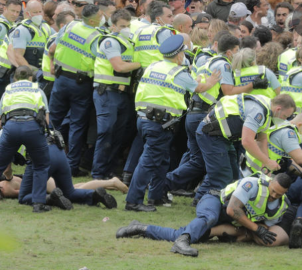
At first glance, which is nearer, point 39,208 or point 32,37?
point 39,208

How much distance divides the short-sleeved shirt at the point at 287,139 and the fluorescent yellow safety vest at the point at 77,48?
3624 millimetres

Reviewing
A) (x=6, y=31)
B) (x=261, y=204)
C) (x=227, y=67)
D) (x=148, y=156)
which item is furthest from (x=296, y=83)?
(x=6, y=31)

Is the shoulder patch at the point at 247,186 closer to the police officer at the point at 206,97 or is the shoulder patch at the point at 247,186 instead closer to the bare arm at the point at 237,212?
the bare arm at the point at 237,212

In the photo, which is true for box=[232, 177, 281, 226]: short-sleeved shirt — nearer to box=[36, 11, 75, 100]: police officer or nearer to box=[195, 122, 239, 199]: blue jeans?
box=[195, 122, 239, 199]: blue jeans

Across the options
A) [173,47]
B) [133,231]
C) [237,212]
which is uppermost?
[173,47]

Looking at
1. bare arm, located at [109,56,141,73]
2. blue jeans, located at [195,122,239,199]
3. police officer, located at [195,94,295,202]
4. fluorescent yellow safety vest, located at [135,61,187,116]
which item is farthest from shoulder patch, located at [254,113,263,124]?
bare arm, located at [109,56,141,73]

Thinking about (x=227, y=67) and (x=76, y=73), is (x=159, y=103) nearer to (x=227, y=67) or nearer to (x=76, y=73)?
(x=227, y=67)

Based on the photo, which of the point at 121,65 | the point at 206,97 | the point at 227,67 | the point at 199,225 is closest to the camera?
the point at 199,225

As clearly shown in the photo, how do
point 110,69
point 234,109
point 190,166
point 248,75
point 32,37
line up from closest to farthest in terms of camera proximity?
point 234,109 < point 248,75 < point 190,166 < point 110,69 < point 32,37

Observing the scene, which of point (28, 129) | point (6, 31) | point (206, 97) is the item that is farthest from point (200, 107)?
point (6, 31)

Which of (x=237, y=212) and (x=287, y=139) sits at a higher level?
(x=287, y=139)

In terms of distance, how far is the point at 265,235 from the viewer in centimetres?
595

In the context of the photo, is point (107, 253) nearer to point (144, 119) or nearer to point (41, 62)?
point (144, 119)

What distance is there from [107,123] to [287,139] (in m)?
3.19
